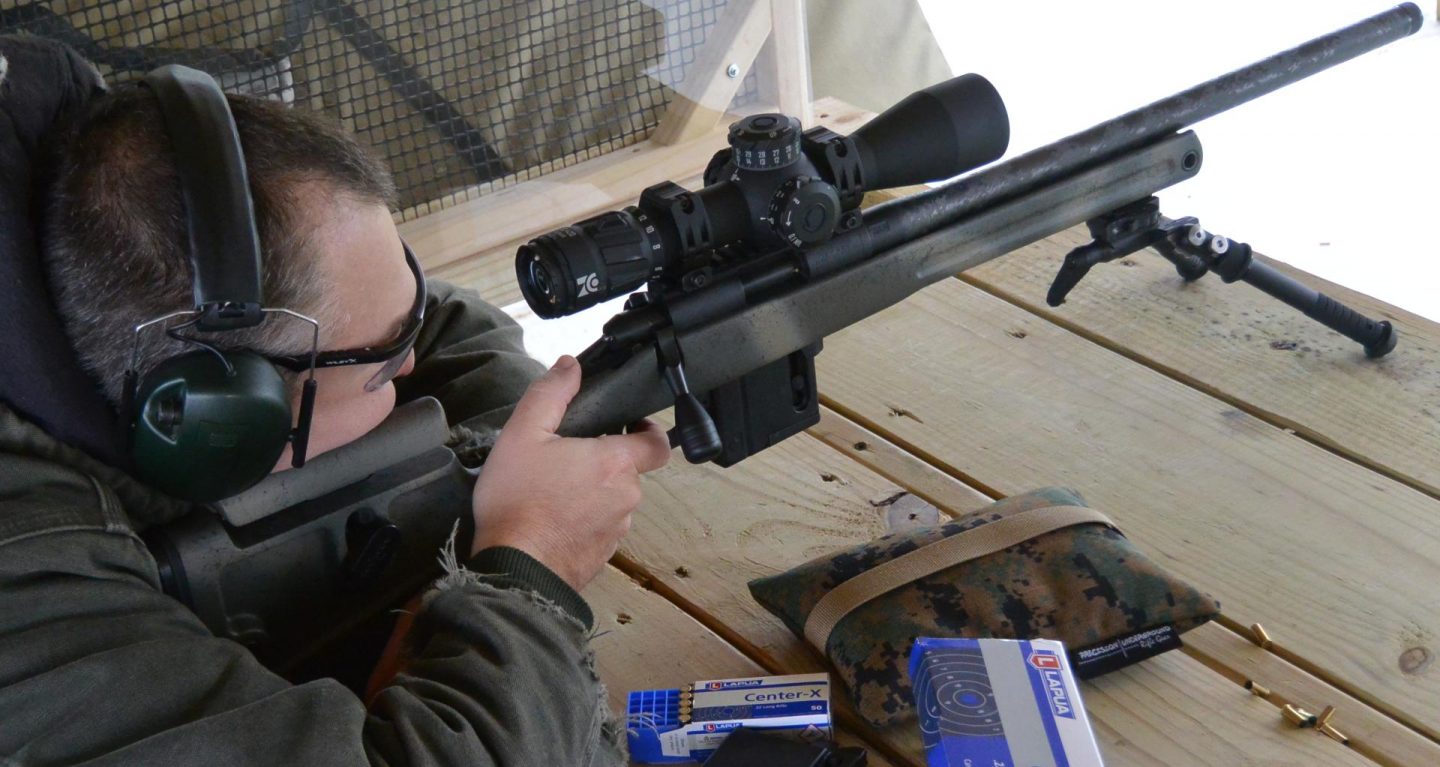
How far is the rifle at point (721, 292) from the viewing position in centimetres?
125

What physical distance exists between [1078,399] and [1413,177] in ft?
8.08

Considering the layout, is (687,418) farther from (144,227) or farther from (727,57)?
(727,57)

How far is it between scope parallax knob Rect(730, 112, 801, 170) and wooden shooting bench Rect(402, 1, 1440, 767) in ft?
1.51

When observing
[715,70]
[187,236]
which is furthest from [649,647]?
[715,70]

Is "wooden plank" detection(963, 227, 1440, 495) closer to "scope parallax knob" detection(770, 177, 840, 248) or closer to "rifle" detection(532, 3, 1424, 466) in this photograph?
"rifle" detection(532, 3, 1424, 466)

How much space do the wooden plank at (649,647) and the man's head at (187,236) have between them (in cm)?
40

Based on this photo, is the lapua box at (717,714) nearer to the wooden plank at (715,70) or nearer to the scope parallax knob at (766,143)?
the scope parallax knob at (766,143)

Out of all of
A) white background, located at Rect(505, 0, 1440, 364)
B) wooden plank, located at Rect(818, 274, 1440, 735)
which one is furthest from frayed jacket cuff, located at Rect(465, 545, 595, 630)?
white background, located at Rect(505, 0, 1440, 364)

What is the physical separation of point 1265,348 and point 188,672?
1.45 metres

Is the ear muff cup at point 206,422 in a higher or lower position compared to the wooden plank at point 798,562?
higher

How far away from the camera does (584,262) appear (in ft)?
4.29

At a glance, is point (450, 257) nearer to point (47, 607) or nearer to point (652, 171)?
point (652, 171)

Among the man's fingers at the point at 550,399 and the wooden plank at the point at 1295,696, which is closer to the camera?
the wooden plank at the point at 1295,696

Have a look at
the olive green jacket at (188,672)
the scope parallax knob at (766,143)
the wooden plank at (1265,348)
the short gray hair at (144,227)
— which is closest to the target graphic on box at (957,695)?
the olive green jacket at (188,672)
